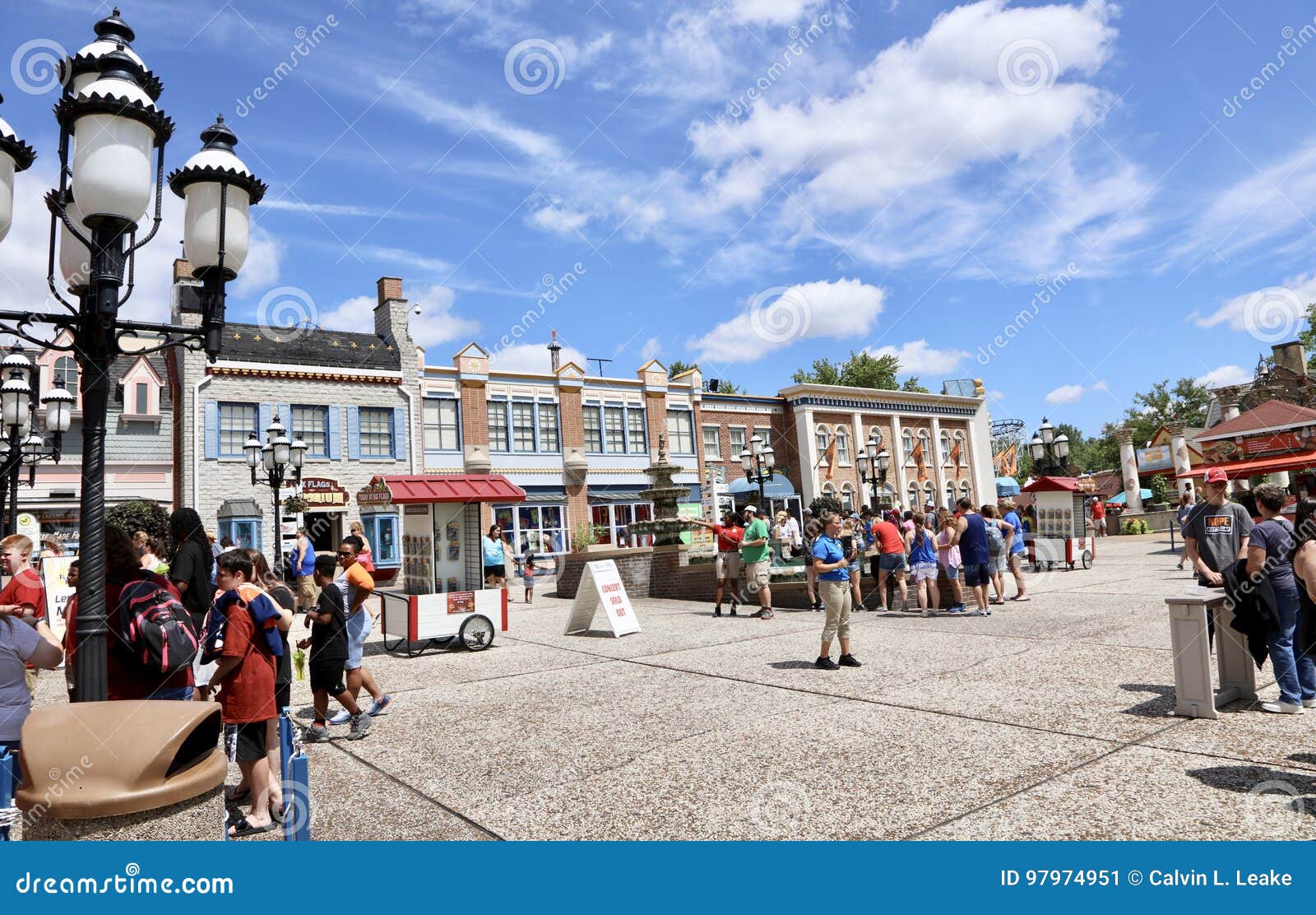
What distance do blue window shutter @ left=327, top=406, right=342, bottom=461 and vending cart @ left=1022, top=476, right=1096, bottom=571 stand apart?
72.6ft

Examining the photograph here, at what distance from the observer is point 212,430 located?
26.0 meters

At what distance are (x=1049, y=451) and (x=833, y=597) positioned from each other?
18.0 meters

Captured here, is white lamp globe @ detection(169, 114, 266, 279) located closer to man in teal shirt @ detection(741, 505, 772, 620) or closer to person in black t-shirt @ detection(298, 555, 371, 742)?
person in black t-shirt @ detection(298, 555, 371, 742)

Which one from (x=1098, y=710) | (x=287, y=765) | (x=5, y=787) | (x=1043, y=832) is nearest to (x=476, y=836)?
(x=287, y=765)

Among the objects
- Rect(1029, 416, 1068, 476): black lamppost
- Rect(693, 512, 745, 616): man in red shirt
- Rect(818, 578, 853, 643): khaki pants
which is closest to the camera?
Rect(818, 578, 853, 643): khaki pants

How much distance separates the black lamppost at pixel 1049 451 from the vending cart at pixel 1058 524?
75.1 inches

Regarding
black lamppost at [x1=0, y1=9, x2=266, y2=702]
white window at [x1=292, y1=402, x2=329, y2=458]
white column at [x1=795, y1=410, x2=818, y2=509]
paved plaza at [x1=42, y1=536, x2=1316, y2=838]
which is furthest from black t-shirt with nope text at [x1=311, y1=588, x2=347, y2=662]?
→ white column at [x1=795, y1=410, x2=818, y2=509]

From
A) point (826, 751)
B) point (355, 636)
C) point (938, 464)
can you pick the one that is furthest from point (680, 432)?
point (826, 751)

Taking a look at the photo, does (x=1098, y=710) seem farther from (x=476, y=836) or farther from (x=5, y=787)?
(x=5, y=787)

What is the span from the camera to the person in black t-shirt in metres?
6.63

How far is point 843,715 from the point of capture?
6777 millimetres

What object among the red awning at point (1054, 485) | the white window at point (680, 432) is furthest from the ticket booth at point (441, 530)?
the white window at point (680, 432)

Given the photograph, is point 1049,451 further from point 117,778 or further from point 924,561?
point 117,778

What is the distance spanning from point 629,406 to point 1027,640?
84.4 feet
